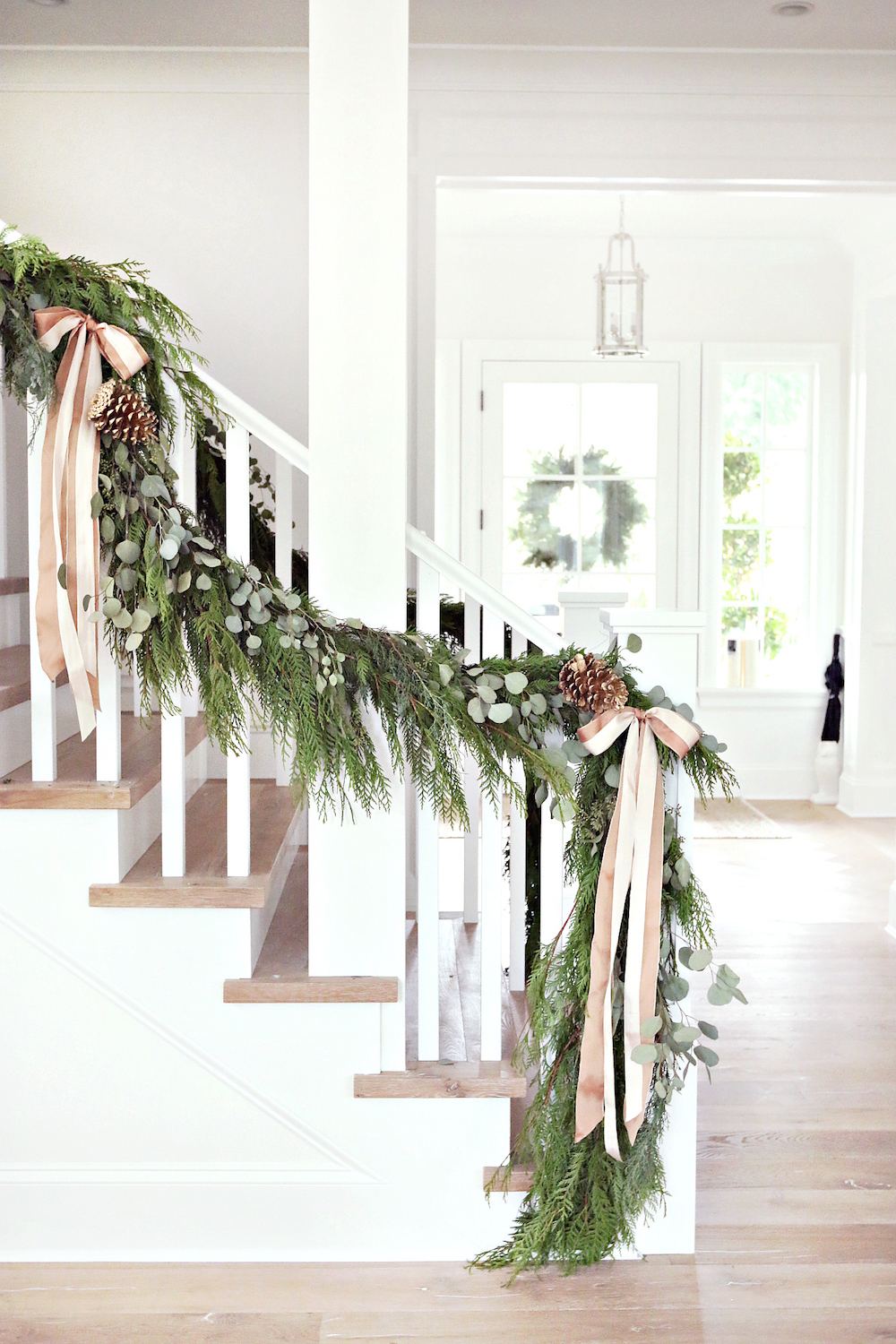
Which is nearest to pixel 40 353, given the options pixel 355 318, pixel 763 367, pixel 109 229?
pixel 355 318

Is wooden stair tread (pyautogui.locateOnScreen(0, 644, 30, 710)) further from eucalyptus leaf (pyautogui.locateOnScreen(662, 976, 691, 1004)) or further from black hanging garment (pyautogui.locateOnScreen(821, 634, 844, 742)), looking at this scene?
black hanging garment (pyautogui.locateOnScreen(821, 634, 844, 742))

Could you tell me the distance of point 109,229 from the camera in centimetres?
329

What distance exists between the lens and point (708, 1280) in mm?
1895

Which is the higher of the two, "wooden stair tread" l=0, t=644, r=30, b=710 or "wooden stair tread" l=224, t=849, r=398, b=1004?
"wooden stair tread" l=0, t=644, r=30, b=710

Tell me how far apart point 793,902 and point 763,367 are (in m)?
3.01

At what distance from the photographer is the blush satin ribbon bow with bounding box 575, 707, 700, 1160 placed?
5.87ft

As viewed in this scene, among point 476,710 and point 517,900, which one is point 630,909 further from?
point 517,900

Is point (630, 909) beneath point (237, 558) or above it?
beneath

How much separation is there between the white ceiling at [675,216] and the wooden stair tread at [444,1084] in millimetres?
4047

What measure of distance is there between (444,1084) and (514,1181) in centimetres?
21

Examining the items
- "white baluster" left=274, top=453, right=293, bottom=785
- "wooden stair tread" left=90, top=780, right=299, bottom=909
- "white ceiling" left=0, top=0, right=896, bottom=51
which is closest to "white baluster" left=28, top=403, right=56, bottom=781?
"wooden stair tread" left=90, top=780, right=299, bottom=909

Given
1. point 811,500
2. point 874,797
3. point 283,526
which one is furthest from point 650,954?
point 811,500

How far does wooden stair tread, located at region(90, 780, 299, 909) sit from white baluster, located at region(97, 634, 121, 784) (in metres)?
0.19

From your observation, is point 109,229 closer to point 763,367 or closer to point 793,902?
point 793,902
